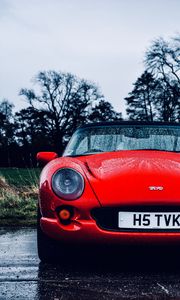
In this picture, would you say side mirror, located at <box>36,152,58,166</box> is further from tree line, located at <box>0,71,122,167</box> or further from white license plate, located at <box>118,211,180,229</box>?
tree line, located at <box>0,71,122,167</box>

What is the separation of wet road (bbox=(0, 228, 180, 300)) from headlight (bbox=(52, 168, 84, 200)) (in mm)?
517

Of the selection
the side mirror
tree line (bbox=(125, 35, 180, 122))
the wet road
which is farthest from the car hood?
tree line (bbox=(125, 35, 180, 122))

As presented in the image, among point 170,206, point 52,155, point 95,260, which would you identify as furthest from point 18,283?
point 52,155

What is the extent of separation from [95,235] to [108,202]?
230mm

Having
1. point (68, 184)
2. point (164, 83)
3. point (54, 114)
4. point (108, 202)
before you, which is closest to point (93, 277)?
point (108, 202)

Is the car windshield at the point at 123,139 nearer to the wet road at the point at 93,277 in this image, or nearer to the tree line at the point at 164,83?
the wet road at the point at 93,277

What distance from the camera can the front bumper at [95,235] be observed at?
2.94m

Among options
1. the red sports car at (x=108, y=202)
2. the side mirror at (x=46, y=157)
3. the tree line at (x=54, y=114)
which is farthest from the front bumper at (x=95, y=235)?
the tree line at (x=54, y=114)

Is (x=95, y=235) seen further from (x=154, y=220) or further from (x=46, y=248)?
(x=46, y=248)

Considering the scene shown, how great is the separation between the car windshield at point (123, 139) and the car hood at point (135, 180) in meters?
0.53

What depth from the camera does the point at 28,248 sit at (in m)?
4.04

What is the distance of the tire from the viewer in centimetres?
327

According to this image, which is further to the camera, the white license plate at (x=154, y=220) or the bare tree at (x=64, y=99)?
the bare tree at (x=64, y=99)

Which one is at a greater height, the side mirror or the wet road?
the side mirror
